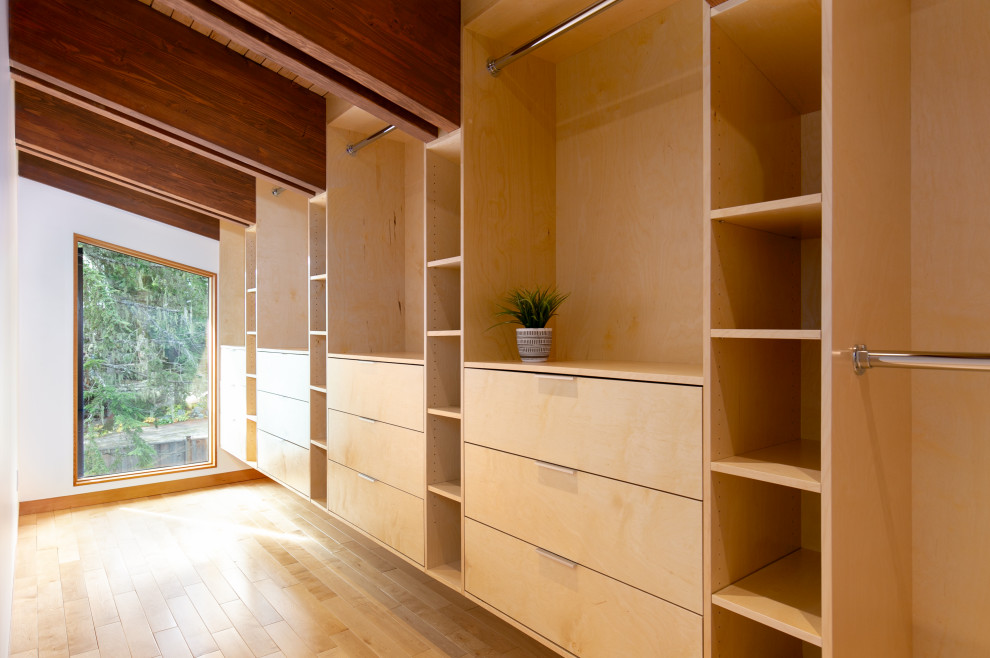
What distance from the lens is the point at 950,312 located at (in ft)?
4.88

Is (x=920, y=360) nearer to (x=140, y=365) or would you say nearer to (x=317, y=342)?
(x=317, y=342)

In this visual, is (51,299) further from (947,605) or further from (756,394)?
(947,605)

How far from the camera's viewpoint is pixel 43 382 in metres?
4.36

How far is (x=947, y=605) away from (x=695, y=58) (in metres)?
1.73

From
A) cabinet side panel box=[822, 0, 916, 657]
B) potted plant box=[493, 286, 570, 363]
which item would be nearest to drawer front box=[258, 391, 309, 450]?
potted plant box=[493, 286, 570, 363]

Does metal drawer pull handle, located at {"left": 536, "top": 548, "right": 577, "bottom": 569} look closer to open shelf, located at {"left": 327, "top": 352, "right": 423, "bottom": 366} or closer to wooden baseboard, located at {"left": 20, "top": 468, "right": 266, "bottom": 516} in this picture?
open shelf, located at {"left": 327, "top": 352, "right": 423, "bottom": 366}

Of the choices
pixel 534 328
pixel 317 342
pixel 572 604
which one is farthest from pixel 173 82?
pixel 572 604

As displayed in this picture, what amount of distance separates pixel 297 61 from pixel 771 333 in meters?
1.79

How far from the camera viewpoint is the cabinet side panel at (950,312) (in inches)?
56.7

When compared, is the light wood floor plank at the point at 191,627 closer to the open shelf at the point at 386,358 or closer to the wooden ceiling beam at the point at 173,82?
the open shelf at the point at 386,358

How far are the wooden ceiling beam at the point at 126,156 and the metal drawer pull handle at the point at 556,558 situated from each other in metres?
3.49

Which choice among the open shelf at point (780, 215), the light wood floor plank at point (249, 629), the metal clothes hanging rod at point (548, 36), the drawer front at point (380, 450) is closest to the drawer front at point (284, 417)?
the drawer front at point (380, 450)

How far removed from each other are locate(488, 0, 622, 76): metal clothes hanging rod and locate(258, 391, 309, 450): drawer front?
2190 mm

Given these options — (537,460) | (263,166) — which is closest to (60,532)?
(263,166)
